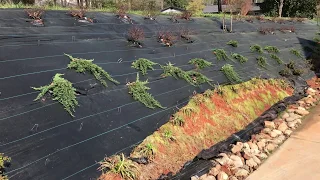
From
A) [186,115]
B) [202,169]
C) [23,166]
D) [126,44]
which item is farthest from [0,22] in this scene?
[202,169]

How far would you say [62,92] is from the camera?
6094mm

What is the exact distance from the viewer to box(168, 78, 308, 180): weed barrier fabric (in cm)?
608

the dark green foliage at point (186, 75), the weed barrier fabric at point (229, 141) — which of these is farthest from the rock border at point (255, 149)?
the dark green foliage at point (186, 75)

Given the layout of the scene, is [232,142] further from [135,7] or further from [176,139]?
[135,7]

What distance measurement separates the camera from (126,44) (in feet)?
31.6

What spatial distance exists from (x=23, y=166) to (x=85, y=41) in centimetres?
490

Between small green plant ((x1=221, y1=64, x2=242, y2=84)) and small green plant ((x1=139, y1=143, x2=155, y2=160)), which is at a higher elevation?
small green plant ((x1=221, y1=64, x2=242, y2=84))

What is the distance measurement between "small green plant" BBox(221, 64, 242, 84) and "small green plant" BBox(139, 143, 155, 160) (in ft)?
17.0

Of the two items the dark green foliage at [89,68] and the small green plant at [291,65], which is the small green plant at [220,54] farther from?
the dark green foliage at [89,68]

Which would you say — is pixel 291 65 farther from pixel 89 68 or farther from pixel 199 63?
pixel 89 68

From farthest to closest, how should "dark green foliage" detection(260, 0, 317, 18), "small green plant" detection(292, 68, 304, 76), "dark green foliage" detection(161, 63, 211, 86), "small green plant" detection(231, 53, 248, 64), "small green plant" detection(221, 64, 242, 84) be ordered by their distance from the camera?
"dark green foliage" detection(260, 0, 317, 18)
"small green plant" detection(292, 68, 304, 76)
"small green plant" detection(231, 53, 248, 64)
"small green plant" detection(221, 64, 242, 84)
"dark green foliage" detection(161, 63, 211, 86)

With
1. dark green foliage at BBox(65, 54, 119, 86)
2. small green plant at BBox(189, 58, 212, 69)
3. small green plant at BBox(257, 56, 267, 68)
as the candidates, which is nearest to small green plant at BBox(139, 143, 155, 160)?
dark green foliage at BBox(65, 54, 119, 86)

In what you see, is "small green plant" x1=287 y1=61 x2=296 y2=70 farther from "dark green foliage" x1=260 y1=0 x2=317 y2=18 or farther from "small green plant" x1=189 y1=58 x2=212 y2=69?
"dark green foliage" x1=260 y1=0 x2=317 y2=18

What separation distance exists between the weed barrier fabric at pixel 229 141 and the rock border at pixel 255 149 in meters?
0.12
